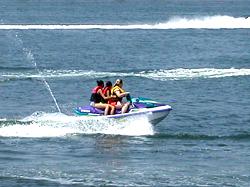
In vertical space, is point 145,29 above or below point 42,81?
above

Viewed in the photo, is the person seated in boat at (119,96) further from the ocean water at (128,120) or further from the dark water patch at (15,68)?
the dark water patch at (15,68)

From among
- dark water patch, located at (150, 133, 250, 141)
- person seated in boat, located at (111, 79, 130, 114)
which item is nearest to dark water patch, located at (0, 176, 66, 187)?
person seated in boat, located at (111, 79, 130, 114)

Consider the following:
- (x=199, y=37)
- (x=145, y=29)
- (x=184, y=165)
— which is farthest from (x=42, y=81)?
(x=145, y=29)

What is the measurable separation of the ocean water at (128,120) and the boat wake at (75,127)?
0.03 metres

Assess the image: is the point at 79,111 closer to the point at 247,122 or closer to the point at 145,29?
the point at 247,122

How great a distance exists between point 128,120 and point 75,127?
184cm

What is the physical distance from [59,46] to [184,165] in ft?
183

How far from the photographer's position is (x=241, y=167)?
2972 centimetres

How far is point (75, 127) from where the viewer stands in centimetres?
3469

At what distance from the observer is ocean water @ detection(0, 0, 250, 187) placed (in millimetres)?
28953

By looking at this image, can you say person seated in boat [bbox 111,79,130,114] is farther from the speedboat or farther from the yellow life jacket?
the speedboat

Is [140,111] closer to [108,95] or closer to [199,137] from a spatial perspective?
[108,95]

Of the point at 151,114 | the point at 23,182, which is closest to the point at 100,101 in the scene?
the point at 151,114

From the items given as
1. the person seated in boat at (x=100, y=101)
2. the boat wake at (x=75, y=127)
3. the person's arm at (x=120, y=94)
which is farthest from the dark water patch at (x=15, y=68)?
the person's arm at (x=120, y=94)
